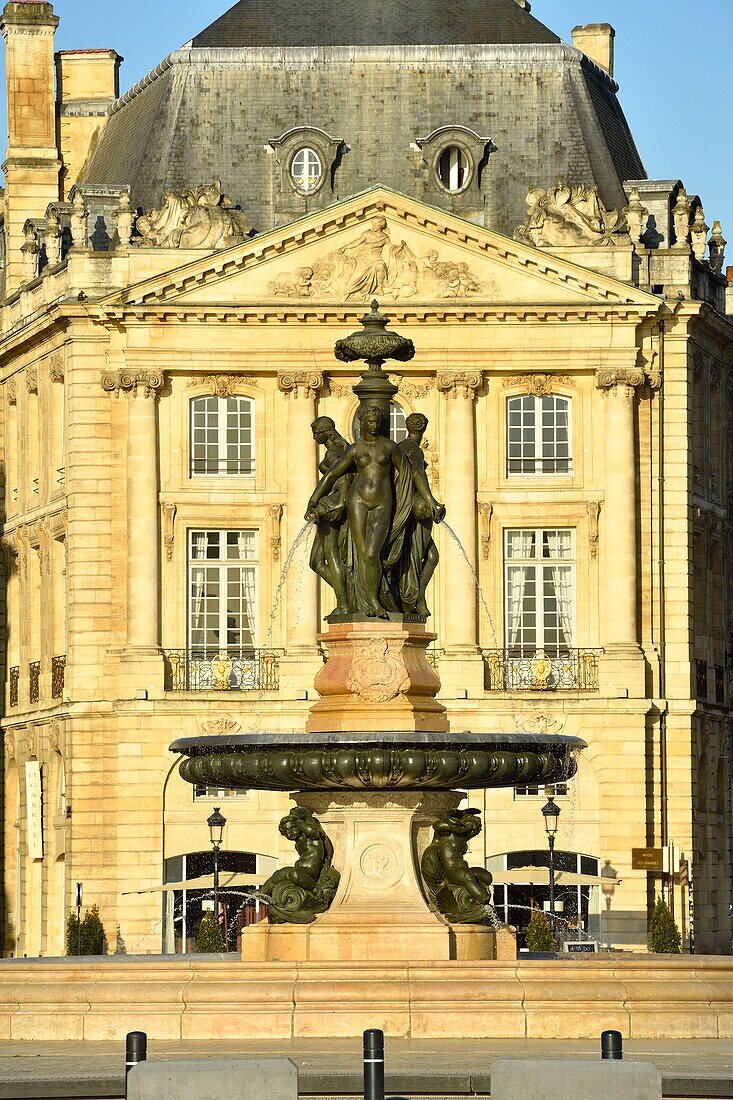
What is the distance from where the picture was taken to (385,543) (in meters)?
37.2

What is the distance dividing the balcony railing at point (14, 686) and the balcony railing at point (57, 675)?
3499 mm

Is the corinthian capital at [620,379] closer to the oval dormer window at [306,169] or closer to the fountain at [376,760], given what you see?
the oval dormer window at [306,169]

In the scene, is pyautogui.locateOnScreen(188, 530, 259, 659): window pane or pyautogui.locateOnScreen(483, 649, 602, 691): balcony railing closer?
pyautogui.locateOnScreen(483, 649, 602, 691): balcony railing

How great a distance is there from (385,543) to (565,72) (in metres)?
43.7

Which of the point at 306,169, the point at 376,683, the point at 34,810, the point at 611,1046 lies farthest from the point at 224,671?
the point at 611,1046

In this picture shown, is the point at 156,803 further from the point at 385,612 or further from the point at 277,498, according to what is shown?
the point at 385,612

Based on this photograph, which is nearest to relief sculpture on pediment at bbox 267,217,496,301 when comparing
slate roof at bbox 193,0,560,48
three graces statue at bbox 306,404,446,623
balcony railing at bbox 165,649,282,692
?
slate roof at bbox 193,0,560,48

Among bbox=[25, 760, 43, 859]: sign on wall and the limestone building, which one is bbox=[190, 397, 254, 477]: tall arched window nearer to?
the limestone building

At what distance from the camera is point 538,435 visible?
7525 centimetres

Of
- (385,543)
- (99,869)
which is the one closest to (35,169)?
(99,869)

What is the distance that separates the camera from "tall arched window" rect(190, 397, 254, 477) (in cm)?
7512

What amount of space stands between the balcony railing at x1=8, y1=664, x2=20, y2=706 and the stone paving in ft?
159

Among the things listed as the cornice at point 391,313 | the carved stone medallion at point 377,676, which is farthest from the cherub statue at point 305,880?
the cornice at point 391,313

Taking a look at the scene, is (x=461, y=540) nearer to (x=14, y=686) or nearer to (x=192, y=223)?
(x=192, y=223)
